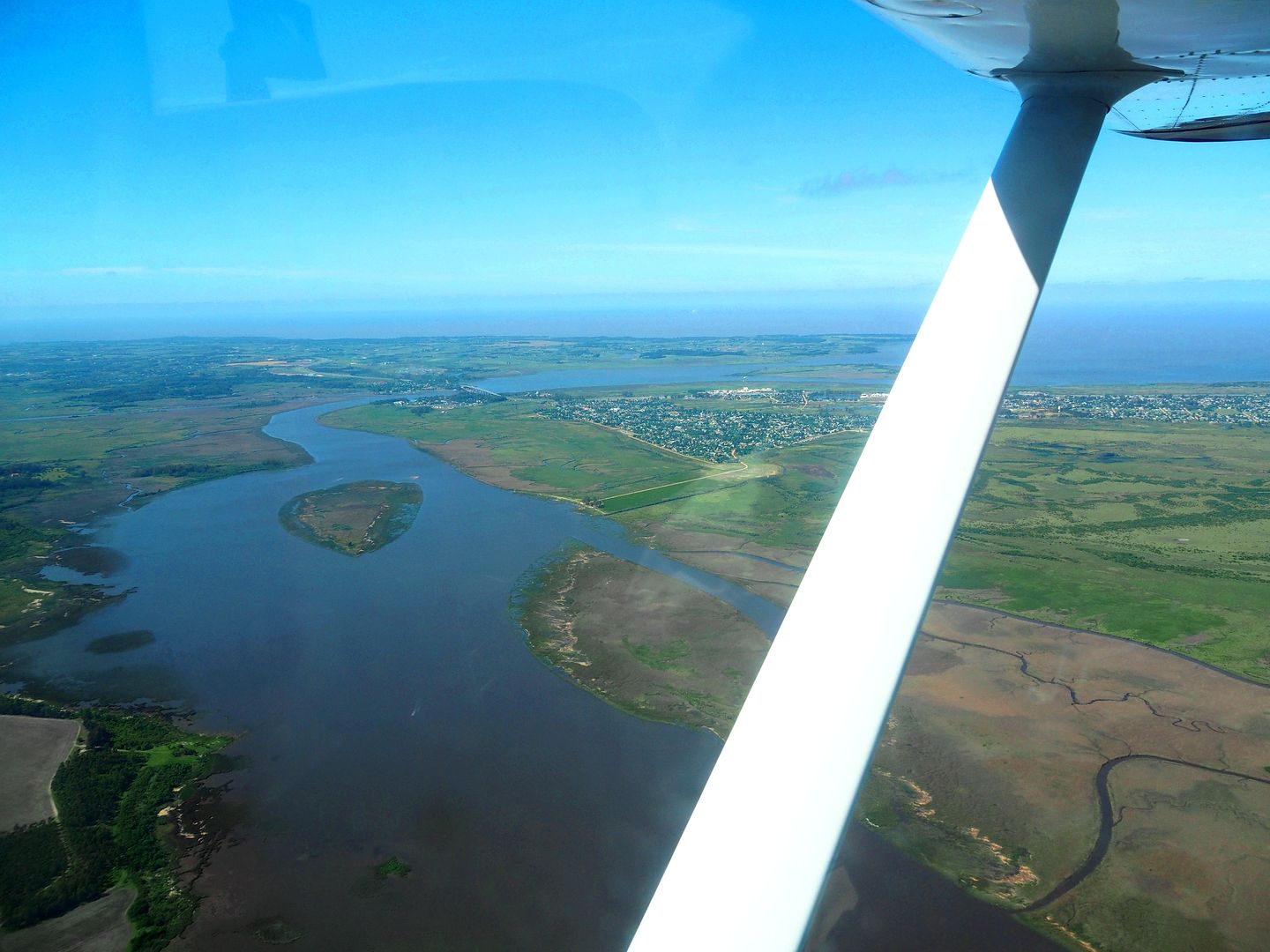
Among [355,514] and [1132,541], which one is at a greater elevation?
[1132,541]

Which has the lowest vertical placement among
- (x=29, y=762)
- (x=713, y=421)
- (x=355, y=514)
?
(x=355, y=514)

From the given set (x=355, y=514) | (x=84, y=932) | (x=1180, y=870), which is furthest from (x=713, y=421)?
(x=84, y=932)

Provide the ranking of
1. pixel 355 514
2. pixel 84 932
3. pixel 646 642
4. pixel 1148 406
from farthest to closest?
pixel 1148 406
pixel 355 514
pixel 646 642
pixel 84 932

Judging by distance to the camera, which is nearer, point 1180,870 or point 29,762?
point 1180,870

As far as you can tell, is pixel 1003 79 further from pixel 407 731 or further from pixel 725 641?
pixel 725 641

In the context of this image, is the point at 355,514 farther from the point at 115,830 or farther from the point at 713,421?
the point at 713,421

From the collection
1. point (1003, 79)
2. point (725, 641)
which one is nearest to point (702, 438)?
point (725, 641)

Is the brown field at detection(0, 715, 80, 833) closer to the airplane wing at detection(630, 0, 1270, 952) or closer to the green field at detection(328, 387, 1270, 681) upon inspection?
the airplane wing at detection(630, 0, 1270, 952)
